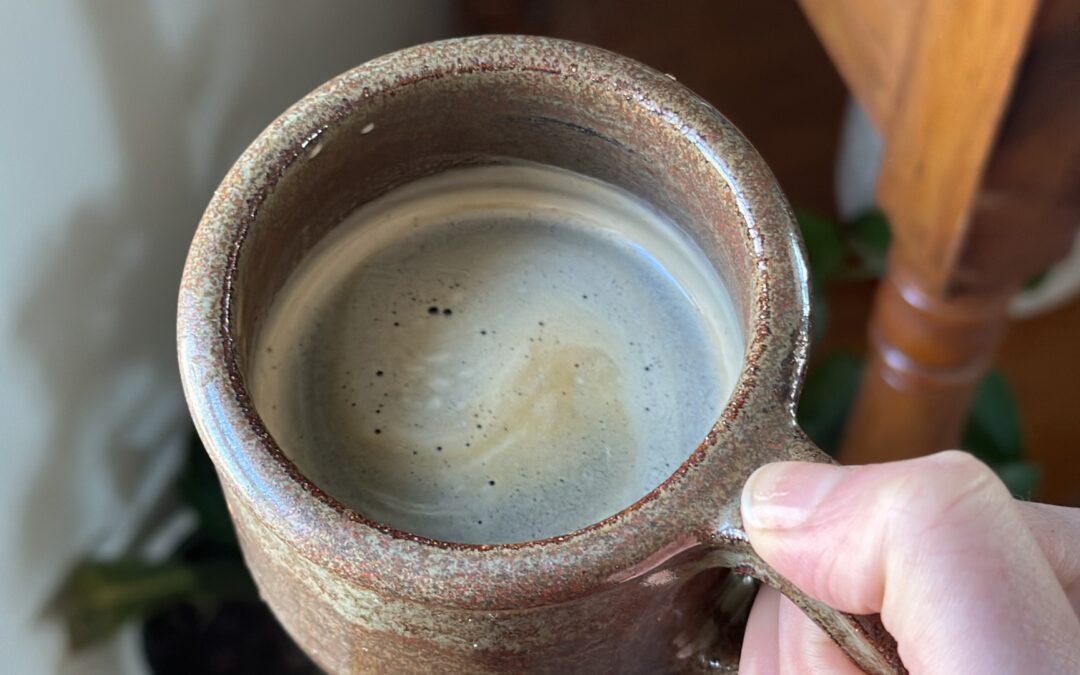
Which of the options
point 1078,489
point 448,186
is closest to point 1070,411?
point 1078,489

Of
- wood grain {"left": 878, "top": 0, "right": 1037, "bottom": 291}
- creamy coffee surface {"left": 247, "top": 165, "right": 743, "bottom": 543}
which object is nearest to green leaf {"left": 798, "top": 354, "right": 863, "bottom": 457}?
wood grain {"left": 878, "top": 0, "right": 1037, "bottom": 291}

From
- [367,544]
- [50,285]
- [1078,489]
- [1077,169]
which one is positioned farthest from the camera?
[1078,489]

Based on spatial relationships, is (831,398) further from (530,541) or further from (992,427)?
(530,541)

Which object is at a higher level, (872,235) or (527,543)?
(527,543)

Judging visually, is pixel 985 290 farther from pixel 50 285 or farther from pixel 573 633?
pixel 50 285

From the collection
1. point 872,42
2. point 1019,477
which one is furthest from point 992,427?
point 872,42

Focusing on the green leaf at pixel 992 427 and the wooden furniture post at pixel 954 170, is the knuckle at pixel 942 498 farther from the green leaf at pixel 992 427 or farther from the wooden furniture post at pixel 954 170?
the green leaf at pixel 992 427
